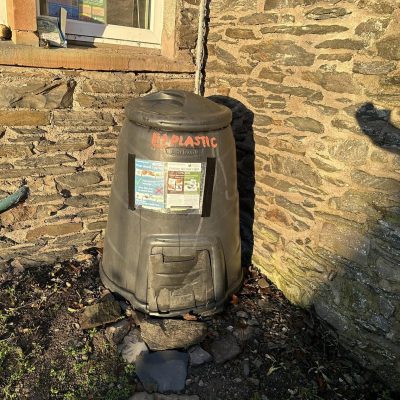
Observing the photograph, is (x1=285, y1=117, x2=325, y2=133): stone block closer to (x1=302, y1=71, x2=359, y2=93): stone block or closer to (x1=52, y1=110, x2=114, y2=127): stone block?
(x1=302, y1=71, x2=359, y2=93): stone block

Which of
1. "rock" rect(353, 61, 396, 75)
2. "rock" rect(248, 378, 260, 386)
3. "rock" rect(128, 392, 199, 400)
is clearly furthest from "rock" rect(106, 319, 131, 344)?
"rock" rect(353, 61, 396, 75)

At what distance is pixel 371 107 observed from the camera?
2.41 m

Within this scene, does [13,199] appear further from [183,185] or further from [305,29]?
[305,29]

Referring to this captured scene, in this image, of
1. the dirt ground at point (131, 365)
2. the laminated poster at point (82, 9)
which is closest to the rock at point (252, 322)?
the dirt ground at point (131, 365)

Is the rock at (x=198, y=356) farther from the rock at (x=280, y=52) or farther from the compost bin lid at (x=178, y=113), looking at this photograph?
the rock at (x=280, y=52)

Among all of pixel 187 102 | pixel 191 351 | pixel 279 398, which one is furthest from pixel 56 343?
pixel 187 102

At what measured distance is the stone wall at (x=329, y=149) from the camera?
239 cm

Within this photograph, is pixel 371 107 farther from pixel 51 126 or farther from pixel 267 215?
pixel 51 126

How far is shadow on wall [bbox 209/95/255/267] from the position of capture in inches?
136

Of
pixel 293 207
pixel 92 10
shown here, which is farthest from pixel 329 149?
pixel 92 10

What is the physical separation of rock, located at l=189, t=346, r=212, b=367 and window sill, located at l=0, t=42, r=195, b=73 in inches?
88.8

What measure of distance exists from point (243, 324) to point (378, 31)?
7.18 ft

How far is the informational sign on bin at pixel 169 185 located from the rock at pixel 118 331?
89 centimetres

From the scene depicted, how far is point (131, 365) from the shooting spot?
252 cm
